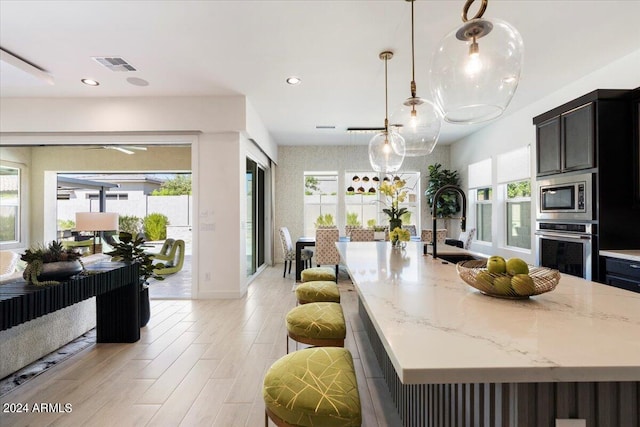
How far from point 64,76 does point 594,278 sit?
6220 millimetres

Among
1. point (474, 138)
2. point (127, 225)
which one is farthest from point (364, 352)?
point (127, 225)

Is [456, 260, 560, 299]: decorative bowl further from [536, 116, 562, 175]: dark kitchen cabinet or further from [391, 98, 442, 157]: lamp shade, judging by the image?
[536, 116, 562, 175]: dark kitchen cabinet

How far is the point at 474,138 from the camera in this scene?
21.5 feet

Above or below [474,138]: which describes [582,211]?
below

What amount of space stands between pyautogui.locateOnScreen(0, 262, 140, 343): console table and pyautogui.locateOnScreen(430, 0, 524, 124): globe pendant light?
2668 millimetres

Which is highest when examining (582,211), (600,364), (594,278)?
(582,211)

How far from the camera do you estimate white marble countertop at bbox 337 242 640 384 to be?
66 centimetres

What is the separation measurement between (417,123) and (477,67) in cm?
115

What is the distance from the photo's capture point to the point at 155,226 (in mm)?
10195

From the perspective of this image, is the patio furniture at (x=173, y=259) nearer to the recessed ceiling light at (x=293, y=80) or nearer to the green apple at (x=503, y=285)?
the recessed ceiling light at (x=293, y=80)

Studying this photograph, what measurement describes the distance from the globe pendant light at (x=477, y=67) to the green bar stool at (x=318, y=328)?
1.31m

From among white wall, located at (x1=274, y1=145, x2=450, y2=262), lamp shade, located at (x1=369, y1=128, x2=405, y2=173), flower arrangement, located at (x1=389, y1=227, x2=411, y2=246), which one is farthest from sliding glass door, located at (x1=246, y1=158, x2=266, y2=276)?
flower arrangement, located at (x1=389, y1=227, x2=411, y2=246)

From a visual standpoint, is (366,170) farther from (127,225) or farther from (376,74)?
(127,225)

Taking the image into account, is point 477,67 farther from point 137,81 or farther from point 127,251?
point 137,81
